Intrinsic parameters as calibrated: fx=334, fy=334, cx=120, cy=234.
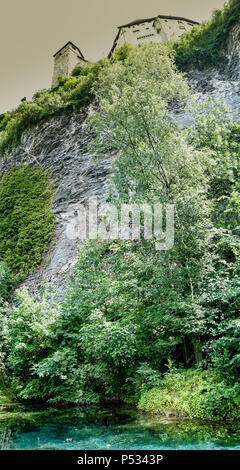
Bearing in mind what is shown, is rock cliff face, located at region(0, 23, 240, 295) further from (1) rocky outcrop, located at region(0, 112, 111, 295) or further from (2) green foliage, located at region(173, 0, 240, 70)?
(2) green foliage, located at region(173, 0, 240, 70)

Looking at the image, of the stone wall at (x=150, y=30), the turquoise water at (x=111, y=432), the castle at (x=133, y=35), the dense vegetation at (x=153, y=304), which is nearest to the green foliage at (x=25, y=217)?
the dense vegetation at (x=153, y=304)

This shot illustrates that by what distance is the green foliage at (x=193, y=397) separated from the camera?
6.32m

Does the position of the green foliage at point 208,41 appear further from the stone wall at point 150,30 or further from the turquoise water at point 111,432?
the turquoise water at point 111,432

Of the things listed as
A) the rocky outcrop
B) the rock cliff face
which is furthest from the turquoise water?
the rock cliff face

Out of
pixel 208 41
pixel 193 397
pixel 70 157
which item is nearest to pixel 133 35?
pixel 208 41

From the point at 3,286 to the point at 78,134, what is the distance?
10.6 meters

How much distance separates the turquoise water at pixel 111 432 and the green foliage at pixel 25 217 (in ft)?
34.5

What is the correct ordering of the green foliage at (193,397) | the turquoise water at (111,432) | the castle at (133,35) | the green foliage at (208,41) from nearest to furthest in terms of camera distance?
the turquoise water at (111,432) → the green foliage at (193,397) → the green foliage at (208,41) → the castle at (133,35)

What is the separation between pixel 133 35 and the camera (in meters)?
34.7

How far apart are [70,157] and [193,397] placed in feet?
53.9

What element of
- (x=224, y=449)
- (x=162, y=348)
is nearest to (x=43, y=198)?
(x=162, y=348)

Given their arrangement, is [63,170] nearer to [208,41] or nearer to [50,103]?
[50,103]

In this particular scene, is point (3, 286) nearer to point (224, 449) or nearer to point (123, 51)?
point (224, 449)

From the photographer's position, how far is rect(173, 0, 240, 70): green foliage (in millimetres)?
18931
